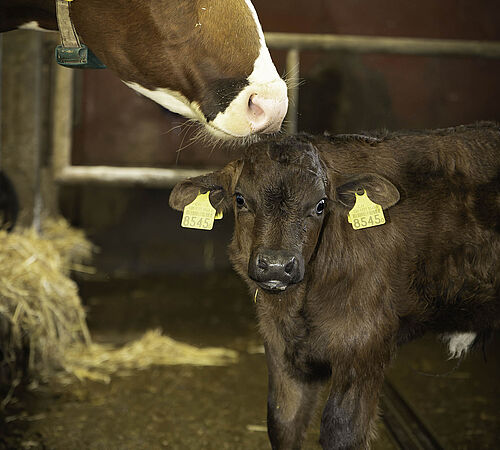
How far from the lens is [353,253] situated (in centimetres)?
274

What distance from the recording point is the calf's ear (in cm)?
286

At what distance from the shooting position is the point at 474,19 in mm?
6574

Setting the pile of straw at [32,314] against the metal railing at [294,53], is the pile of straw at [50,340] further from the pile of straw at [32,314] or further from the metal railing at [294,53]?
the metal railing at [294,53]

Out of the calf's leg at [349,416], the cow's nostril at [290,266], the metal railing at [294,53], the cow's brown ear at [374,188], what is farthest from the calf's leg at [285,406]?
the metal railing at [294,53]

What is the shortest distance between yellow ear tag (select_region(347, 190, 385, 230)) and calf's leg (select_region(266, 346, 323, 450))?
567 mm

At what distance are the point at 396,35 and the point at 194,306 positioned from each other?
10.2 feet

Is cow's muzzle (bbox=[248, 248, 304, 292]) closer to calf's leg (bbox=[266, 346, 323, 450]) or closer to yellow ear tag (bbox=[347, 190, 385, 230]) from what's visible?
yellow ear tag (bbox=[347, 190, 385, 230])

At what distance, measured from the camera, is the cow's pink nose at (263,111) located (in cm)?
245

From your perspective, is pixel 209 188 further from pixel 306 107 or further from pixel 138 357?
pixel 306 107

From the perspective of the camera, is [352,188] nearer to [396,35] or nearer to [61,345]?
[61,345]

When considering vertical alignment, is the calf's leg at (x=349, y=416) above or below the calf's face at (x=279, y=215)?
below

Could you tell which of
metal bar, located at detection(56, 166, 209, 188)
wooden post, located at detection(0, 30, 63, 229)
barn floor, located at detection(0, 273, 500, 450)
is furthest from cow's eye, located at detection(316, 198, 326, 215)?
metal bar, located at detection(56, 166, 209, 188)

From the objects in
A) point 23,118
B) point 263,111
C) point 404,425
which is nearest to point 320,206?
point 263,111

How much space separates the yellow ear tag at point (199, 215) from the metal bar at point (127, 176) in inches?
159
